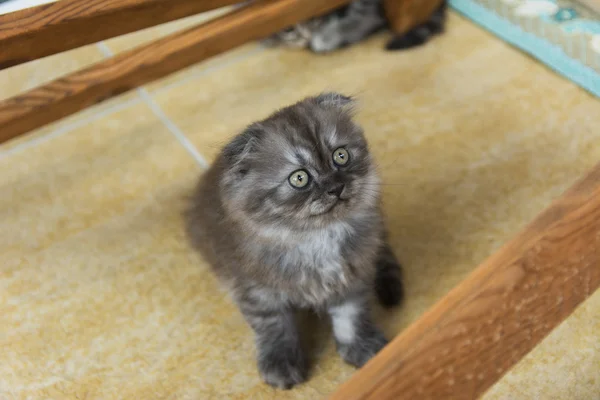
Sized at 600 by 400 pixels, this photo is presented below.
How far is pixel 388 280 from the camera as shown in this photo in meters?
1.54

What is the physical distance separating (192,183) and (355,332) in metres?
0.79

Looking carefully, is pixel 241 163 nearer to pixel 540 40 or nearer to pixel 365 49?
pixel 365 49

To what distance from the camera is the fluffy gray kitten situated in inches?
44.9

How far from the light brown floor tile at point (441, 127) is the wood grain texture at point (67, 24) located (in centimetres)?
41

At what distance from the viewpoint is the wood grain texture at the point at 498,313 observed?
0.80 m

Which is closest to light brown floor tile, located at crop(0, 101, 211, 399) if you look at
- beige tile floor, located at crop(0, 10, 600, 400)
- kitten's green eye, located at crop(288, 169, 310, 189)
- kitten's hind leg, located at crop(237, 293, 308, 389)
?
beige tile floor, located at crop(0, 10, 600, 400)

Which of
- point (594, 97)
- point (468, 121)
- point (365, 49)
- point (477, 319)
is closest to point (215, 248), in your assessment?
point (477, 319)

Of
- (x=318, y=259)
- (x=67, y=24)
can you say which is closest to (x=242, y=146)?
(x=318, y=259)

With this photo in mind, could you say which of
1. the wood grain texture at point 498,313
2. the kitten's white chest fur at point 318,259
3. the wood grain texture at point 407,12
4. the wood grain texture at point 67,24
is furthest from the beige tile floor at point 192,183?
the wood grain texture at point 67,24

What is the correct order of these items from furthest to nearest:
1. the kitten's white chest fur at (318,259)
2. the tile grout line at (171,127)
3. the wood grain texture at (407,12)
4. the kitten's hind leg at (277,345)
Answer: the wood grain texture at (407,12) < the tile grout line at (171,127) < the kitten's hind leg at (277,345) < the kitten's white chest fur at (318,259)

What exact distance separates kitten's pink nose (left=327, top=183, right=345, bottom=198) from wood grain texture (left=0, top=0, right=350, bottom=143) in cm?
83

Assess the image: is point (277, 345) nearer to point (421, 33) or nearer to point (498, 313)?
point (498, 313)

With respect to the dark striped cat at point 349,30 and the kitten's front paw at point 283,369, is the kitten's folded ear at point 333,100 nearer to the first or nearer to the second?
the kitten's front paw at point 283,369

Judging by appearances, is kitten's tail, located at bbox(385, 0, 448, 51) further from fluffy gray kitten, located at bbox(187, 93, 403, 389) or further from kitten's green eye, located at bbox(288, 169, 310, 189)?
kitten's green eye, located at bbox(288, 169, 310, 189)
